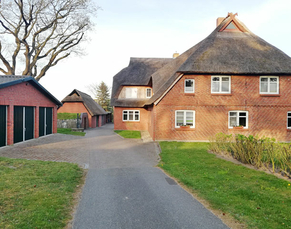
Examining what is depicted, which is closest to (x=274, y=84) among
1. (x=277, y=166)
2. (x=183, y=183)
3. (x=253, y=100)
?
(x=253, y=100)

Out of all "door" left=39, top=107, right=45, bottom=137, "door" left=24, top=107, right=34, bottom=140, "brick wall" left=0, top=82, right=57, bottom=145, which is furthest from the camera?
"door" left=39, top=107, right=45, bottom=137

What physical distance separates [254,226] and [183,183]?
10.9ft

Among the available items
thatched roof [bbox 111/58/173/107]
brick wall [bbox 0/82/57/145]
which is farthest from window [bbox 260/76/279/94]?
brick wall [bbox 0/82/57/145]

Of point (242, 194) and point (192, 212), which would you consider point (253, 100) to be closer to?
point (242, 194)

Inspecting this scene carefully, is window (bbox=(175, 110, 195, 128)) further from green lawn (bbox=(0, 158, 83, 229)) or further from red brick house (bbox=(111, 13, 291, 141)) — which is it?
green lawn (bbox=(0, 158, 83, 229))

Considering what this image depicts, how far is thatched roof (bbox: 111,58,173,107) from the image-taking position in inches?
1184

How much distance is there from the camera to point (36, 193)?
A: 6234mm

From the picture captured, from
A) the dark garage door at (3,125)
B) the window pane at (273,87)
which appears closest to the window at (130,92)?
the window pane at (273,87)

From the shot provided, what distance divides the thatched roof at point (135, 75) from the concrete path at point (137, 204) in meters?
20.9

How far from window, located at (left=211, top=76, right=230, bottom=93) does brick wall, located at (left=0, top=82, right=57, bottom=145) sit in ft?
47.1

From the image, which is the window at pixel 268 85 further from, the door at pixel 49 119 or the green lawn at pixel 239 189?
the door at pixel 49 119

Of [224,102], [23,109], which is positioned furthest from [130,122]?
[23,109]

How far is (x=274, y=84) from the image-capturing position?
19.0m

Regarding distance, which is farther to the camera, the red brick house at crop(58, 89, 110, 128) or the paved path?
the red brick house at crop(58, 89, 110, 128)
